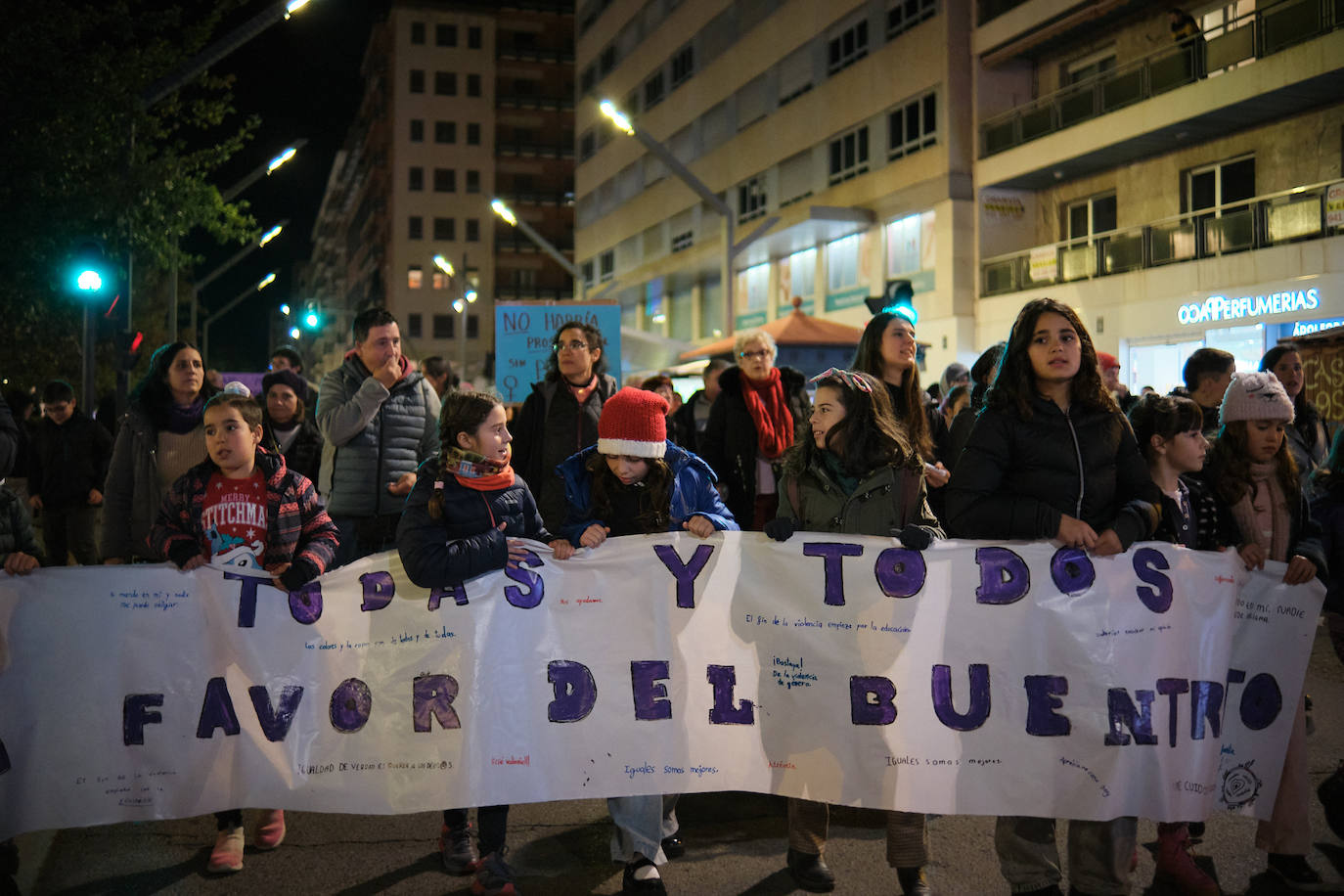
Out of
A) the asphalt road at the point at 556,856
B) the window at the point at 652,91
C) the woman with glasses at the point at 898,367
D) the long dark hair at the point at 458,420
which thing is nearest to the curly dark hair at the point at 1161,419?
the woman with glasses at the point at 898,367

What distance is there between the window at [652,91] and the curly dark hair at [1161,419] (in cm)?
4346

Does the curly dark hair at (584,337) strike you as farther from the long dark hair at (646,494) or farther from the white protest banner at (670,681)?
the white protest banner at (670,681)

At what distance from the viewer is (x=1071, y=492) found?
4.44m

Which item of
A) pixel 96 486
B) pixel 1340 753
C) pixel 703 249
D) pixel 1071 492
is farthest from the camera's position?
pixel 703 249

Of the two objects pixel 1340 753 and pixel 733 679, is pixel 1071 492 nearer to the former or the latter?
pixel 733 679

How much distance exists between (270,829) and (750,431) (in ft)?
12.1

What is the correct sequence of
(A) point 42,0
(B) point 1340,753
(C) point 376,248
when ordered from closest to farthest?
(B) point 1340,753 < (A) point 42,0 < (C) point 376,248

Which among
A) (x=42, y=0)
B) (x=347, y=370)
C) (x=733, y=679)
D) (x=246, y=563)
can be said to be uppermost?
(x=42, y=0)

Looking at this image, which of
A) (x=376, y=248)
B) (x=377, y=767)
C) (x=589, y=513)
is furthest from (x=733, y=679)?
(x=376, y=248)

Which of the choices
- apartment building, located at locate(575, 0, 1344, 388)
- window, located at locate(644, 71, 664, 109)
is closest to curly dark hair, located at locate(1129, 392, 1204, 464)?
apartment building, located at locate(575, 0, 1344, 388)

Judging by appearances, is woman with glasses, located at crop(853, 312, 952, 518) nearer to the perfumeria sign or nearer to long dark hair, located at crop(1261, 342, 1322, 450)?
long dark hair, located at crop(1261, 342, 1322, 450)

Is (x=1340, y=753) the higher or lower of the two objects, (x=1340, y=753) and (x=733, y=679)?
the lower

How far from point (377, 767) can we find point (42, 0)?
14.2 metres

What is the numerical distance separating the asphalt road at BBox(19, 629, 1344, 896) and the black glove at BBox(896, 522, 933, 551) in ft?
4.19
